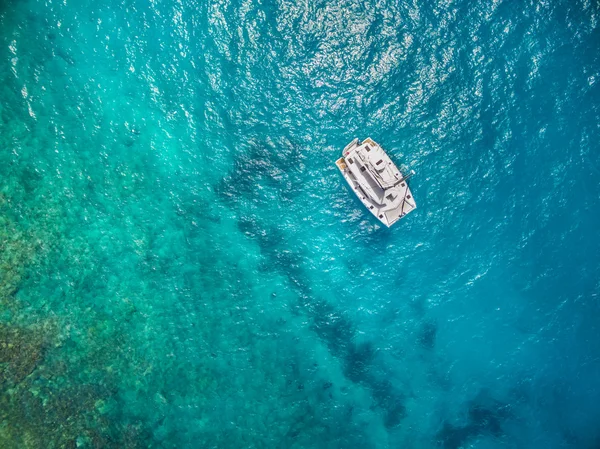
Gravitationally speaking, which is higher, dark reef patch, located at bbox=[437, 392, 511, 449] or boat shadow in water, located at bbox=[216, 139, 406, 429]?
boat shadow in water, located at bbox=[216, 139, 406, 429]

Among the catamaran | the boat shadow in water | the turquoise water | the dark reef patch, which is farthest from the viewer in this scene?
the dark reef patch

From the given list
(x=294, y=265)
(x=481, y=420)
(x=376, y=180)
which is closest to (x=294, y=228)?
(x=294, y=265)

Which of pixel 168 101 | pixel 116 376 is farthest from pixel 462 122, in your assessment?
pixel 116 376

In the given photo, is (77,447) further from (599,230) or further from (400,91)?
(599,230)

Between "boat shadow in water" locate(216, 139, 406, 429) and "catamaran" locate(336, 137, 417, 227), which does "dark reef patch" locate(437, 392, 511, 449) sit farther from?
"catamaran" locate(336, 137, 417, 227)

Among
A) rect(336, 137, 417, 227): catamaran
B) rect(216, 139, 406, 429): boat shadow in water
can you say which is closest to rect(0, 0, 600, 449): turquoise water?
rect(216, 139, 406, 429): boat shadow in water

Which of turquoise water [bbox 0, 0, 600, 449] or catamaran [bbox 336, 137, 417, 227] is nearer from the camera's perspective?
catamaran [bbox 336, 137, 417, 227]

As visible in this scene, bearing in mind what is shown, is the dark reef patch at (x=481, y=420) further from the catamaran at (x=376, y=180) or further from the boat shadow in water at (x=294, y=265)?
the catamaran at (x=376, y=180)
